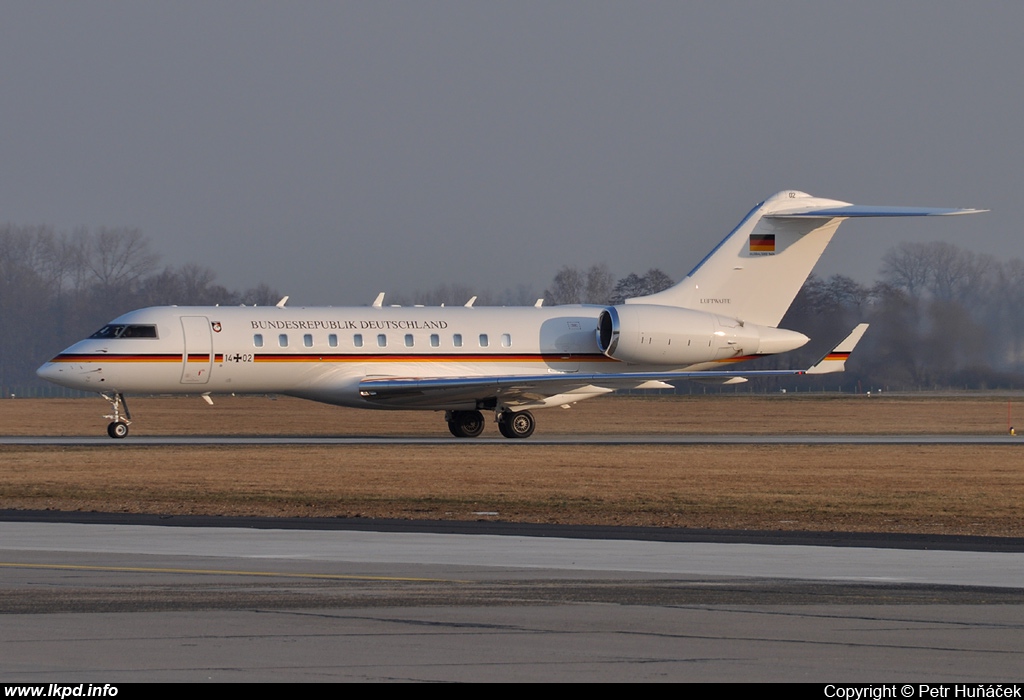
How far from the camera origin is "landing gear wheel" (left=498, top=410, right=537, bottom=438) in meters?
39.4

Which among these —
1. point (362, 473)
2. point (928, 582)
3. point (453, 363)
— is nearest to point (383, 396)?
point (453, 363)

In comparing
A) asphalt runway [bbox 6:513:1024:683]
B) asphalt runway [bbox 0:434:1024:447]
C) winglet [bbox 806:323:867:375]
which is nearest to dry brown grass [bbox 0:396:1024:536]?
asphalt runway [bbox 0:434:1024:447]

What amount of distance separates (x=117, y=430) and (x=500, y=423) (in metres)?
10.1

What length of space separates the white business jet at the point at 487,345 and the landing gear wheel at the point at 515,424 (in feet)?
0.16

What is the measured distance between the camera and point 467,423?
134 ft

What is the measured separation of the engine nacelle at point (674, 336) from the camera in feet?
130

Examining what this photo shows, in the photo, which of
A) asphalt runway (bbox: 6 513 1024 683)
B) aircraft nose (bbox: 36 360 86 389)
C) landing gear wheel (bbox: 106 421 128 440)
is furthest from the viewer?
landing gear wheel (bbox: 106 421 128 440)

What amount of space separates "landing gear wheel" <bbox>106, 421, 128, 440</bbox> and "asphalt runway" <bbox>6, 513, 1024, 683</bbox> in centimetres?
2134

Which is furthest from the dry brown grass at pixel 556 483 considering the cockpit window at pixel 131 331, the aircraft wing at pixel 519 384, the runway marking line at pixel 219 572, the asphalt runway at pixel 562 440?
the runway marking line at pixel 219 572

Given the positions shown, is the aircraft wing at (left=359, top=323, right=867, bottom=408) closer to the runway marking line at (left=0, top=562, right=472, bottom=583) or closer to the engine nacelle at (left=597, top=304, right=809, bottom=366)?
the engine nacelle at (left=597, top=304, right=809, bottom=366)

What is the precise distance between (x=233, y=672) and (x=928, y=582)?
22.2 ft

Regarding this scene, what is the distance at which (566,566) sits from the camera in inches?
547

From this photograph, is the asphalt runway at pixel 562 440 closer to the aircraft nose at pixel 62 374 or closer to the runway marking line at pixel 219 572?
the aircraft nose at pixel 62 374

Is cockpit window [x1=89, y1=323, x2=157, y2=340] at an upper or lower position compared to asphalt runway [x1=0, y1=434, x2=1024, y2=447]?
upper
